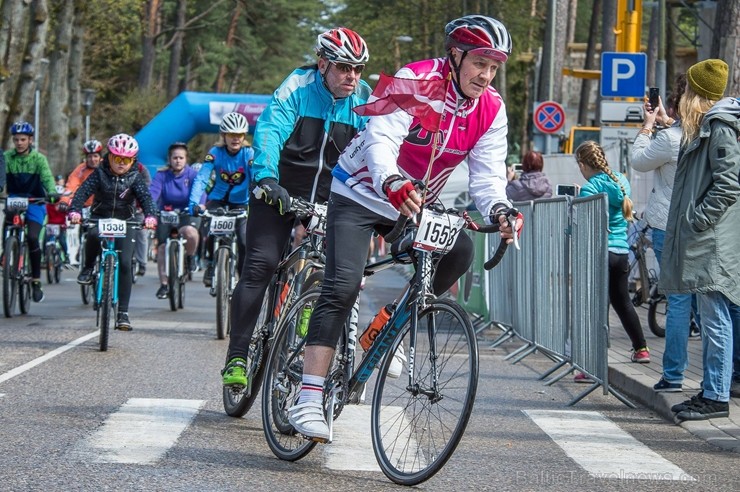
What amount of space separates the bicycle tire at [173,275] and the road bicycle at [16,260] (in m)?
1.50

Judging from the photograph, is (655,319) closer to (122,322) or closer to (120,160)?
(122,322)

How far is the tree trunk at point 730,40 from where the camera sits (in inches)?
534

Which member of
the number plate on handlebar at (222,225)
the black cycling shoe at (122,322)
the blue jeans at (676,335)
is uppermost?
the number plate on handlebar at (222,225)

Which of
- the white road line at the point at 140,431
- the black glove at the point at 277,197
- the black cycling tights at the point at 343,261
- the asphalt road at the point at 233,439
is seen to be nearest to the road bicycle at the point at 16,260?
the asphalt road at the point at 233,439

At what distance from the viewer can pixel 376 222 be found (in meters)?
6.34

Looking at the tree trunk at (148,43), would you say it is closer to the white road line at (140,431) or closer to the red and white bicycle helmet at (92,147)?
the red and white bicycle helmet at (92,147)

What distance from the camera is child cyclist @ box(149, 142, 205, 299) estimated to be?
16339 millimetres

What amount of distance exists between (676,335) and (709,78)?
166 cm

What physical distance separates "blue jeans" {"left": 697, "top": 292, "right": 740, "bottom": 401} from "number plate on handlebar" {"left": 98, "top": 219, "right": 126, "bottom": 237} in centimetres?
560

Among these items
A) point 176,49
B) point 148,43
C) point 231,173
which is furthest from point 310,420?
point 176,49

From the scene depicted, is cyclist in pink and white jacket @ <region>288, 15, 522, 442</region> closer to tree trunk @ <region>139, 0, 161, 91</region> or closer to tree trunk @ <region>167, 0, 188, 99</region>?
tree trunk @ <region>139, 0, 161, 91</region>

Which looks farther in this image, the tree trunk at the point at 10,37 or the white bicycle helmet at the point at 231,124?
the tree trunk at the point at 10,37

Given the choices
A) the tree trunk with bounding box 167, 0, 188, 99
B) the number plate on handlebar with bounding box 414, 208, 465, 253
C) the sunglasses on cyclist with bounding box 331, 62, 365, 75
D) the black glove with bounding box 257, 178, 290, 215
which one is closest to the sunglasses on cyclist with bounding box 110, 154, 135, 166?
the sunglasses on cyclist with bounding box 331, 62, 365, 75

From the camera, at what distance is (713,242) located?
8.38m
